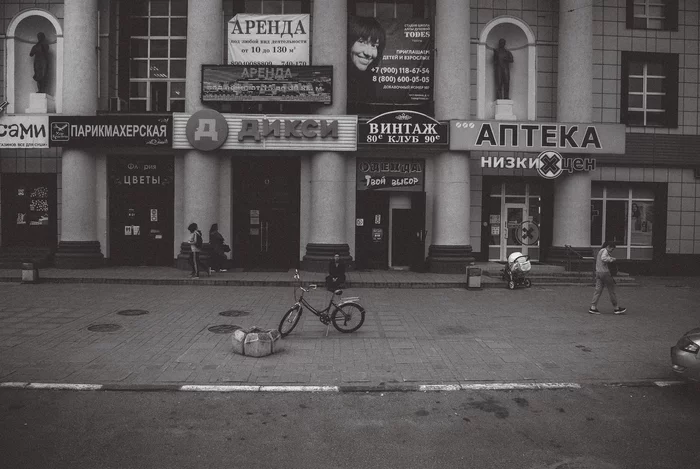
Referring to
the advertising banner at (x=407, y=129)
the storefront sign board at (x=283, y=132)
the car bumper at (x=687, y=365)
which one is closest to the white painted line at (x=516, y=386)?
the car bumper at (x=687, y=365)

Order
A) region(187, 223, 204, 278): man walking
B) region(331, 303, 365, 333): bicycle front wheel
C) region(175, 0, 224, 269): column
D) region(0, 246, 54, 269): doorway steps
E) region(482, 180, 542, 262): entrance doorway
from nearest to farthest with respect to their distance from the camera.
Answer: region(331, 303, 365, 333): bicycle front wheel
region(187, 223, 204, 278): man walking
region(175, 0, 224, 269): column
region(0, 246, 54, 269): doorway steps
region(482, 180, 542, 262): entrance doorway

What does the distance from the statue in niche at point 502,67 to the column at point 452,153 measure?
168 cm

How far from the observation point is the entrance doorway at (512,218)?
2025 centimetres

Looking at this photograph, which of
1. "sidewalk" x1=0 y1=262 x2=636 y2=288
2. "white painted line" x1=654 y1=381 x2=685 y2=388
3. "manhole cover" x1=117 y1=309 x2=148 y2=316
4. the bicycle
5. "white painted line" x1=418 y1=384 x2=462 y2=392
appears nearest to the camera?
"white painted line" x1=418 y1=384 x2=462 y2=392

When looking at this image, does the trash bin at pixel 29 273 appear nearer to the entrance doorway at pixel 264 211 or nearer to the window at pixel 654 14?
the entrance doorway at pixel 264 211

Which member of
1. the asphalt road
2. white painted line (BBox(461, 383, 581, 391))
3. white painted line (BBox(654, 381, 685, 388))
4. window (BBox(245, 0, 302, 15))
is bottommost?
the asphalt road

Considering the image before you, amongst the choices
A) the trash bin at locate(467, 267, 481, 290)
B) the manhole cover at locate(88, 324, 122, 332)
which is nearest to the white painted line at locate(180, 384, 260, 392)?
the manhole cover at locate(88, 324, 122, 332)

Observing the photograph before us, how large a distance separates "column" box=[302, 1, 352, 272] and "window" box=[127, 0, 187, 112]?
18.2 ft

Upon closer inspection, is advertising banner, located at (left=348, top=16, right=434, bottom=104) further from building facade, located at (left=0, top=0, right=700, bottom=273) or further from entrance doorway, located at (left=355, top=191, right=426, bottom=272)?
entrance doorway, located at (left=355, top=191, right=426, bottom=272)

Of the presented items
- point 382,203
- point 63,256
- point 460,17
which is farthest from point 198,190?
point 460,17

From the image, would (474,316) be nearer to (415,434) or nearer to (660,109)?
(415,434)

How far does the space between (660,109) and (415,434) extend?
20.2 meters

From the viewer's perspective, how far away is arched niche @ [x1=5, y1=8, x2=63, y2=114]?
1934cm

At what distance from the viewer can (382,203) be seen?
781 inches
